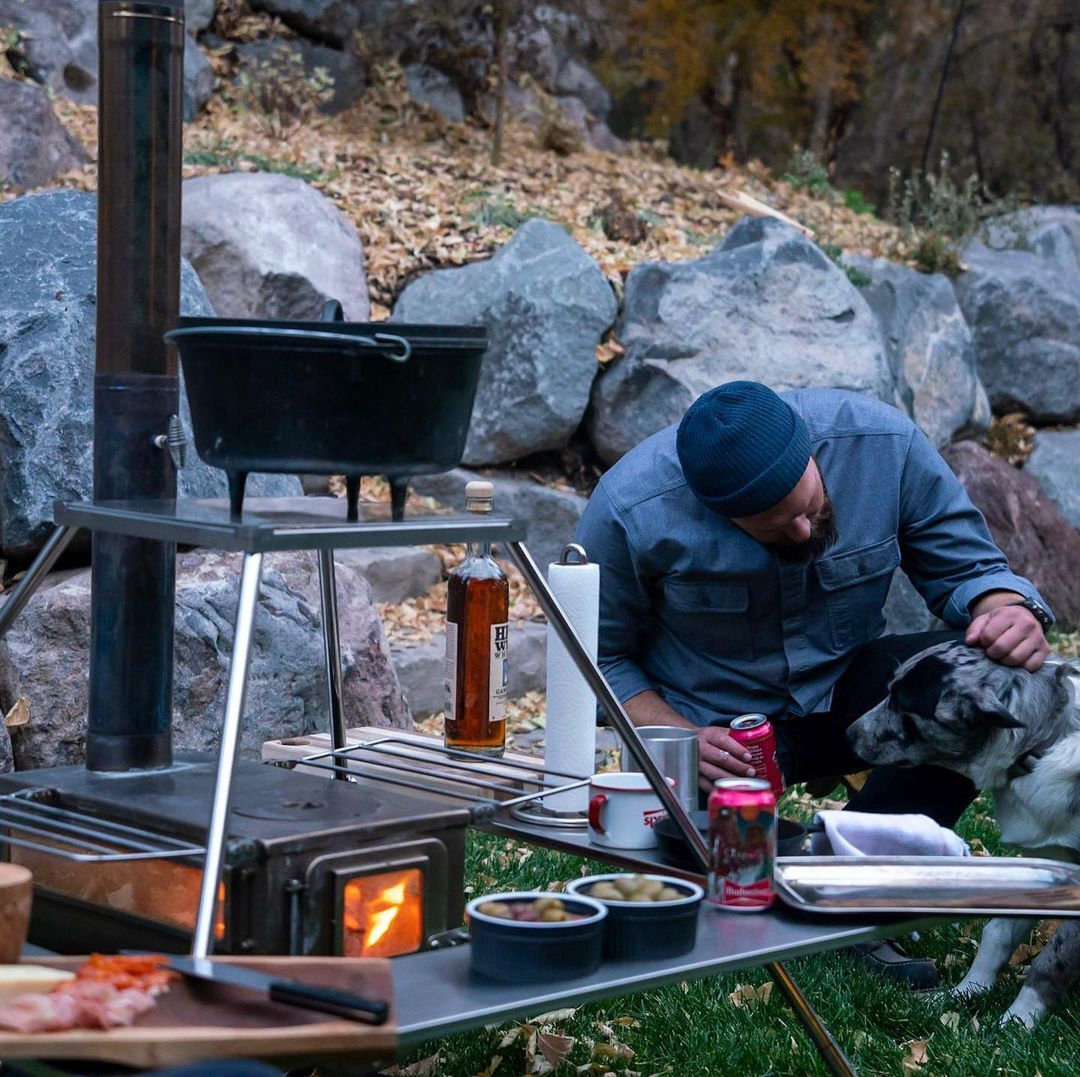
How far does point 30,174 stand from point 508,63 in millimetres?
4119

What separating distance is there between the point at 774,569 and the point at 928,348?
5.22m

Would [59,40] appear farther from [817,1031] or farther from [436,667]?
[817,1031]

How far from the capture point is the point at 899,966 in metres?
3.58

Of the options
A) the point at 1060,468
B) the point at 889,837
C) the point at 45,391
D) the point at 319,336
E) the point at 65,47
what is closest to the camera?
the point at 319,336

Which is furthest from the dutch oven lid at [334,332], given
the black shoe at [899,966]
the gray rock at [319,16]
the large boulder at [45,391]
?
the gray rock at [319,16]

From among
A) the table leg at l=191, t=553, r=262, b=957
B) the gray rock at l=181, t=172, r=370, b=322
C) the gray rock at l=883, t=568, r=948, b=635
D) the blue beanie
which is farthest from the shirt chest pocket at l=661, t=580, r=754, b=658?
the gray rock at l=181, t=172, r=370, b=322

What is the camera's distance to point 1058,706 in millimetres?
3432

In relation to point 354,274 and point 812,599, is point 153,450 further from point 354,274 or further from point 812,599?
point 354,274

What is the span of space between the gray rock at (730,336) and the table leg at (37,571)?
515cm

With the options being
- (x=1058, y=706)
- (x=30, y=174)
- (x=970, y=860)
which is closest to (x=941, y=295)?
(x=30, y=174)

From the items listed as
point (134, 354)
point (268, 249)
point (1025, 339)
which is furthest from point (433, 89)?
point (134, 354)

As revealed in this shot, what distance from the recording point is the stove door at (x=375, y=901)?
2260mm

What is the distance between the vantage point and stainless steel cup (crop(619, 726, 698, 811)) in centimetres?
291

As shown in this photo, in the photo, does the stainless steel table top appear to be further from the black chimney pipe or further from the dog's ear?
the dog's ear
